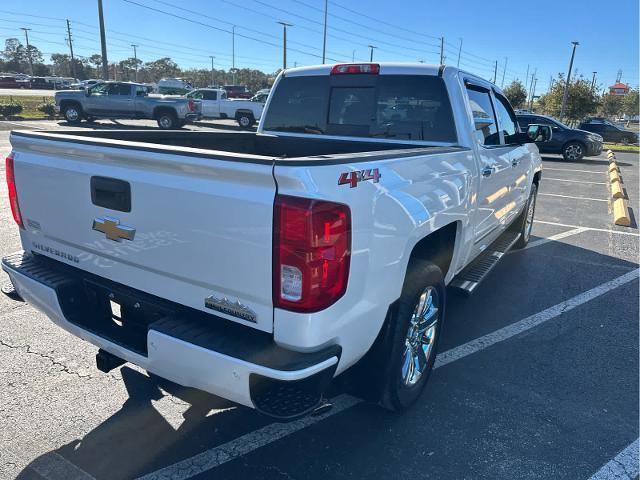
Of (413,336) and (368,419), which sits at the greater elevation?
(413,336)

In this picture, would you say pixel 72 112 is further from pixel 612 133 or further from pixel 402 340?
pixel 612 133

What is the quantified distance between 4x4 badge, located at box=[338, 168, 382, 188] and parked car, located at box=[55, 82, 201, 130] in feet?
70.2

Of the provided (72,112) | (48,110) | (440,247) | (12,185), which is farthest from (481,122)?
(48,110)

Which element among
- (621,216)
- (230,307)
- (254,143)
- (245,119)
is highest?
(254,143)

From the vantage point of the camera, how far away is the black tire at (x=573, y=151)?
18.4m

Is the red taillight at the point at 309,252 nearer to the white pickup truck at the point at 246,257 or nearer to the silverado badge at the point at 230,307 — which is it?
the white pickup truck at the point at 246,257

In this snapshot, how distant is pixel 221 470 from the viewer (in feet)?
8.31

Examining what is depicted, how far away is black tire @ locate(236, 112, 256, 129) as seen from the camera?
25.7m

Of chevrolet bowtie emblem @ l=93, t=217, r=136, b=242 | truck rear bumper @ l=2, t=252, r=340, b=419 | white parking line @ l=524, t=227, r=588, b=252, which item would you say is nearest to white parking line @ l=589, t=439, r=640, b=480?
truck rear bumper @ l=2, t=252, r=340, b=419

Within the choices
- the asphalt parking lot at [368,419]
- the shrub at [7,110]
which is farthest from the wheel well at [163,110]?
the asphalt parking lot at [368,419]

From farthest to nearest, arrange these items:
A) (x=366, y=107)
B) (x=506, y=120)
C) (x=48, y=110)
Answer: (x=48, y=110) < (x=506, y=120) < (x=366, y=107)

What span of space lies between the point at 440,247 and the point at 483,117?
153cm

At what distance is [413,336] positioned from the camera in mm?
2984

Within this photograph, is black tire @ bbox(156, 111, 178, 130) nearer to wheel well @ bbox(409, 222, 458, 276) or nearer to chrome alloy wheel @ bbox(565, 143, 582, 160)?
chrome alloy wheel @ bbox(565, 143, 582, 160)
